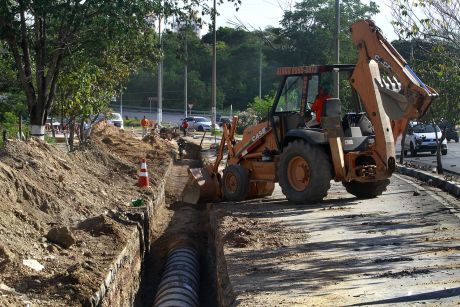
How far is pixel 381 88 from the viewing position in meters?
13.5

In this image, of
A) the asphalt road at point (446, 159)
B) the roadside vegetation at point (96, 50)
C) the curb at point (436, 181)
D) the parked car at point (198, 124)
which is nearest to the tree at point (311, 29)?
the parked car at point (198, 124)

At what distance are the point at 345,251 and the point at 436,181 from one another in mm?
8868

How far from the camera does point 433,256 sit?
8930 millimetres

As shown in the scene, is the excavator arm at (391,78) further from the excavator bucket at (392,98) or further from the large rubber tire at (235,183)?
the large rubber tire at (235,183)

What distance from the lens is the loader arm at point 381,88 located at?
13.3 metres

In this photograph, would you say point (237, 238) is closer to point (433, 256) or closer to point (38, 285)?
point (433, 256)

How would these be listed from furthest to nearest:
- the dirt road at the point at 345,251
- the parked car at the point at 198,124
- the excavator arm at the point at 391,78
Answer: the parked car at the point at 198,124 < the excavator arm at the point at 391,78 < the dirt road at the point at 345,251

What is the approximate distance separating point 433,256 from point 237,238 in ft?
9.82

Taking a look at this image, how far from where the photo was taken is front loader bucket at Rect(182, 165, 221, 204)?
53.5 ft

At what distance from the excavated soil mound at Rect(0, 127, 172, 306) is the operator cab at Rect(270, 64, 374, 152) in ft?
11.2

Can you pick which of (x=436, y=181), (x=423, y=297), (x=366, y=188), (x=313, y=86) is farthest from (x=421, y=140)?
(x=423, y=297)

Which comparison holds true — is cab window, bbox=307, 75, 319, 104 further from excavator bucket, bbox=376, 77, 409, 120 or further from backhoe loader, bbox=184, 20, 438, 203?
excavator bucket, bbox=376, 77, 409, 120

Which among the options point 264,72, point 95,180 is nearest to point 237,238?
point 95,180

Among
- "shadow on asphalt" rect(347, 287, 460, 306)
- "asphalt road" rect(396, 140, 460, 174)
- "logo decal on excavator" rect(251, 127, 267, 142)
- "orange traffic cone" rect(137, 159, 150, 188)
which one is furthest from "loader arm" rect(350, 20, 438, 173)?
"asphalt road" rect(396, 140, 460, 174)
